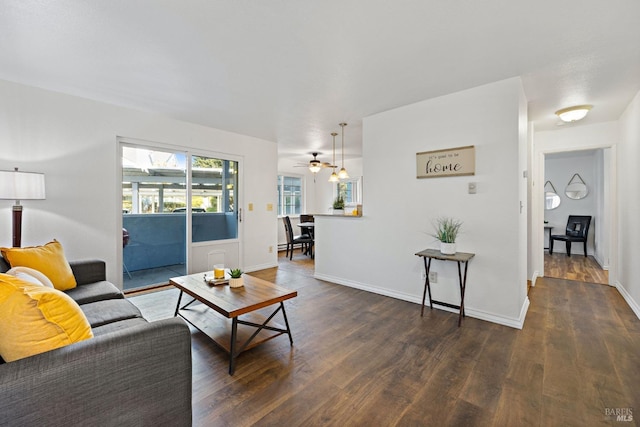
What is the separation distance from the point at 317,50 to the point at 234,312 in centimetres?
216

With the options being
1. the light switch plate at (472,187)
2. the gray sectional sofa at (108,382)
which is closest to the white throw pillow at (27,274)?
the gray sectional sofa at (108,382)

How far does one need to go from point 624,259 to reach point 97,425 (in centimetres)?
551

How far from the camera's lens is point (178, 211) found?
Result: 4477 mm

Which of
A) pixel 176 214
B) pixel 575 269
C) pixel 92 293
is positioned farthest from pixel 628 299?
pixel 176 214

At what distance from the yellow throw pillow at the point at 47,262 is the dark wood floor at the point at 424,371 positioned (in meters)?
0.91

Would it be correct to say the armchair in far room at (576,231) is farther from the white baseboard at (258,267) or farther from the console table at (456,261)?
the white baseboard at (258,267)

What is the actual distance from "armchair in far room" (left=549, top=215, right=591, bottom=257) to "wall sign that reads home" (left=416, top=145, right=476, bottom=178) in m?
4.91

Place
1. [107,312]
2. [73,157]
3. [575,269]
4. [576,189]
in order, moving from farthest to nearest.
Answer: [576,189] → [575,269] → [73,157] → [107,312]

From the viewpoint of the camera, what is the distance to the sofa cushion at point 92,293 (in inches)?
85.7

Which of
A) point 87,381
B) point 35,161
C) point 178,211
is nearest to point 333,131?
point 178,211

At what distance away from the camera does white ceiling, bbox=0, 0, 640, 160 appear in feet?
5.98

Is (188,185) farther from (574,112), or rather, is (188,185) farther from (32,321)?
(574,112)

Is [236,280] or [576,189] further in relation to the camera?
[576,189]

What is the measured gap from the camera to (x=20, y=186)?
261cm
